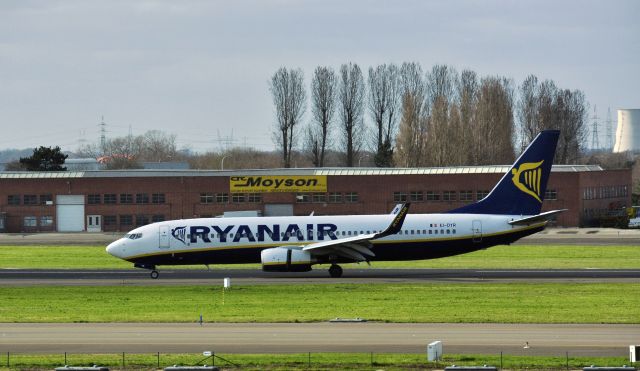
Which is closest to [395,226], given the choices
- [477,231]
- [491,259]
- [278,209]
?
[477,231]

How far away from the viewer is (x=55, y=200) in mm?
120250

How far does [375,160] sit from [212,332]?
123 meters

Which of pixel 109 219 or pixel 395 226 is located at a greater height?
pixel 395 226

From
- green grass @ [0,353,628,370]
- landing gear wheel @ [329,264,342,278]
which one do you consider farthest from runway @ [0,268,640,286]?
green grass @ [0,353,628,370]

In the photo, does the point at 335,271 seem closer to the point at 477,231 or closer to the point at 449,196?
the point at 477,231

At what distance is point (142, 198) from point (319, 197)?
63.9 feet

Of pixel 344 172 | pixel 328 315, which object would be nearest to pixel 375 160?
pixel 344 172

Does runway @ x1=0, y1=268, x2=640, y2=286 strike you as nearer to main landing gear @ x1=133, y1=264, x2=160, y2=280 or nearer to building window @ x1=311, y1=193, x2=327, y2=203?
main landing gear @ x1=133, y1=264, x2=160, y2=280

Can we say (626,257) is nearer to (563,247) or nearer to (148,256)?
(563,247)

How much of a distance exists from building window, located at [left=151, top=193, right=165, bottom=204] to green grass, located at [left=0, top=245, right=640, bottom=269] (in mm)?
27916

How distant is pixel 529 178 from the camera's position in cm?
6525

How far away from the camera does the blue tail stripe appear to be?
212 ft

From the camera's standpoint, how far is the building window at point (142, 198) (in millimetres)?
118312

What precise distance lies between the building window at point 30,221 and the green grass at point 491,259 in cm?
2963
